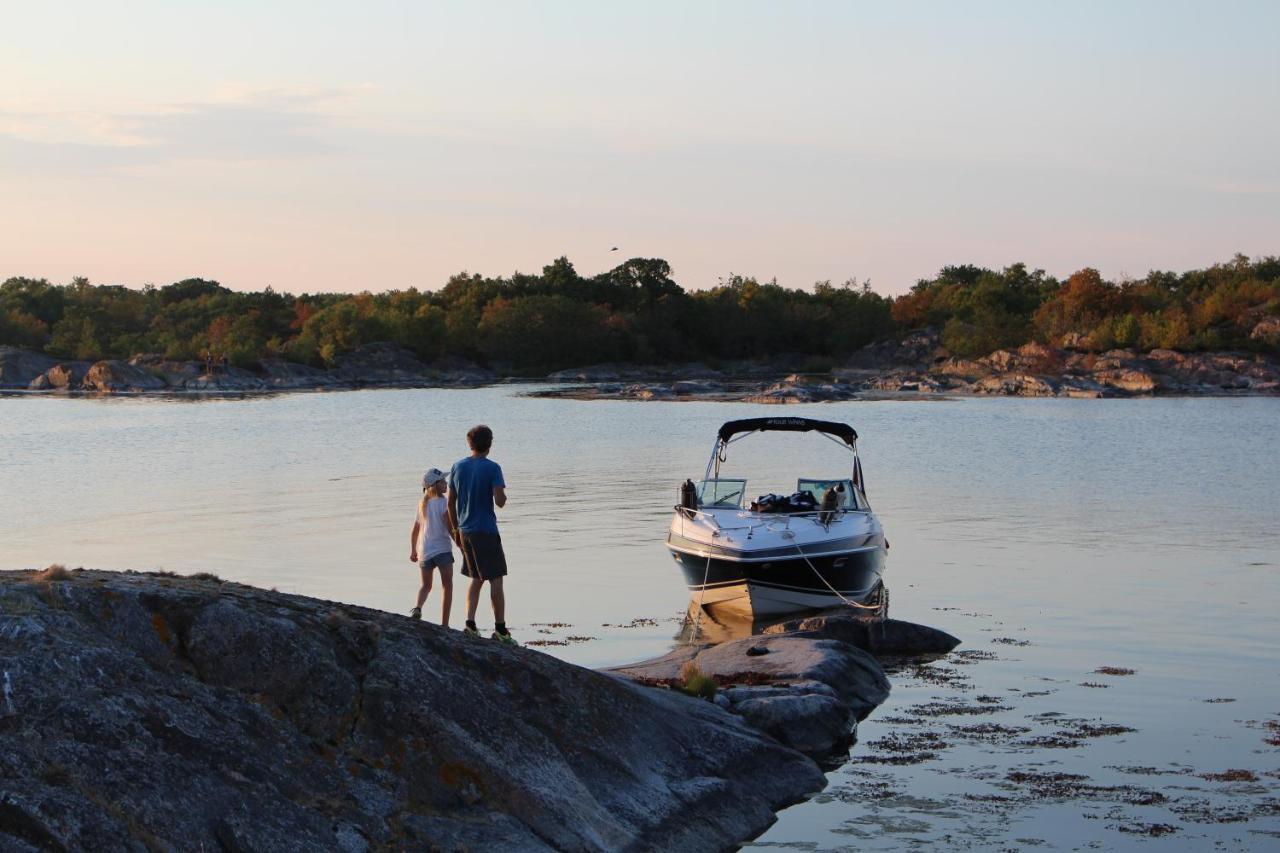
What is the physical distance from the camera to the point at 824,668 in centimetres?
1384

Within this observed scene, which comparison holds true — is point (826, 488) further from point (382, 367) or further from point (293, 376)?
point (382, 367)

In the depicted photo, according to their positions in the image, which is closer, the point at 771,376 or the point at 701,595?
the point at 701,595

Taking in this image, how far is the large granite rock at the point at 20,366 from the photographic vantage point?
11306cm

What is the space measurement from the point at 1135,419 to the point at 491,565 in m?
59.5

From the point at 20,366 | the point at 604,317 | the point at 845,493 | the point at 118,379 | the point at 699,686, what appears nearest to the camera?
the point at 699,686

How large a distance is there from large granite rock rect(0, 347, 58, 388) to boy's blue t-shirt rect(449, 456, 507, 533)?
108351 millimetres

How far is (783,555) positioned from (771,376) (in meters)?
106

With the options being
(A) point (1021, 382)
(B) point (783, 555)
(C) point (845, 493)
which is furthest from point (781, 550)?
A: (A) point (1021, 382)

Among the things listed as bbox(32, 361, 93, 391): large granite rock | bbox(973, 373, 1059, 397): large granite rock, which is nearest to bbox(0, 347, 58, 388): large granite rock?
bbox(32, 361, 93, 391): large granite rock

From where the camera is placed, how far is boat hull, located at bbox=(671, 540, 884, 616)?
63.0 feet

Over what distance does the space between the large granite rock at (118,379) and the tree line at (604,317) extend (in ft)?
25.9

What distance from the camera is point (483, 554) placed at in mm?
13266

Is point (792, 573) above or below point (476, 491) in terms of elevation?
below

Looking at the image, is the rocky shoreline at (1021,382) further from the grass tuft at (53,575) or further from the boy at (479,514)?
the grass tuft at (53,575)
